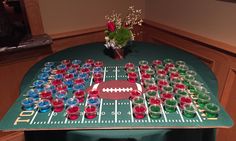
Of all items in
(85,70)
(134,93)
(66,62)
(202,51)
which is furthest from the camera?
(202,51)

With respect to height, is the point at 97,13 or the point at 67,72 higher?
the point at 97,13

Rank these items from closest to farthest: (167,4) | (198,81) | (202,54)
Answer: (198,81) < (202,54) < (167,4)

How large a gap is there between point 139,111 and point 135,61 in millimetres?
703

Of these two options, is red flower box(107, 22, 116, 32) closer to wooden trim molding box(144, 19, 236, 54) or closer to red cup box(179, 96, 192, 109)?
red cup box(179, 96, 192, 109)

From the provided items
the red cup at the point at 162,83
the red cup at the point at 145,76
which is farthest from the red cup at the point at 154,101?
the red cup at the point at 145,76

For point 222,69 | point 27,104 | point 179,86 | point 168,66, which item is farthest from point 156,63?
point 27,104

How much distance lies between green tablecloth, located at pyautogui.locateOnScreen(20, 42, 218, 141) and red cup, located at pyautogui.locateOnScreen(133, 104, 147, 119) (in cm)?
8

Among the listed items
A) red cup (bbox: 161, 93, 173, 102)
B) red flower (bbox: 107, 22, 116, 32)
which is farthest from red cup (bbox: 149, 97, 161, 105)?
red flower (bbox: 107, 22, 116, 32)

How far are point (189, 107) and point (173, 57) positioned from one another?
0.75 m

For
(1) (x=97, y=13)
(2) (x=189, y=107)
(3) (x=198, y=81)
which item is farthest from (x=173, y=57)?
(1) (x=97, y=13)

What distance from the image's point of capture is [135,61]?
179cm

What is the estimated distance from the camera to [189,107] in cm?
116

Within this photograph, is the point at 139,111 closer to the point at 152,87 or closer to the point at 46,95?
the point at 152,87

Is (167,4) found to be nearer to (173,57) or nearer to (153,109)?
(173,57)
